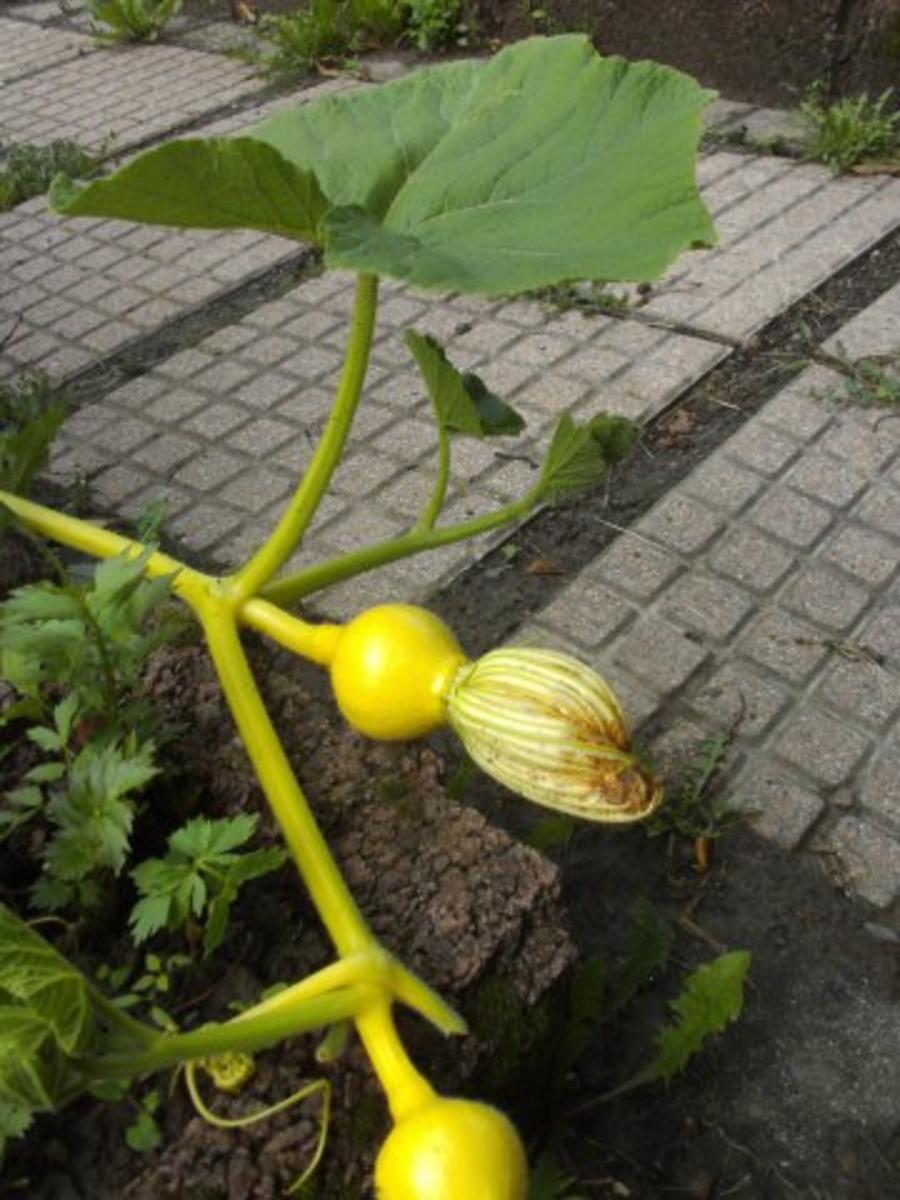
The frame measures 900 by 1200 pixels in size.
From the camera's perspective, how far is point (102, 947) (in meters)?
1.57

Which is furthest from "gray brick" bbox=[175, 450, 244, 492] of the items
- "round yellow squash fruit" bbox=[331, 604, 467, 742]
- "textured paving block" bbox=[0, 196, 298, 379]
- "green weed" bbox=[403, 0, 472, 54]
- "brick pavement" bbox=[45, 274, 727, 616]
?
"green weed" bbox=[403, 0, 472, 54]

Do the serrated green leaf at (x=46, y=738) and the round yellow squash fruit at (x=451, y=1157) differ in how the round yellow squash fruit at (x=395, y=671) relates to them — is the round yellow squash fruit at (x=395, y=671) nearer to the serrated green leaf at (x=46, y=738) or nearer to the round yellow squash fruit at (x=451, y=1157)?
the serrated green leaf at (x=46, y=738)

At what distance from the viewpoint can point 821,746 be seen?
2264 mm

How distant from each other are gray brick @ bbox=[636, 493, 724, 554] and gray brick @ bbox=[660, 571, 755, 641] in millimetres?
99

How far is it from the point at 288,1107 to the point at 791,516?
178 centimetres

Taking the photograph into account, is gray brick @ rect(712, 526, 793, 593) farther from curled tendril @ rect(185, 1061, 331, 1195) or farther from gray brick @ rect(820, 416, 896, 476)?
curled tendril @ rect(185, 1061, 331, 1195)

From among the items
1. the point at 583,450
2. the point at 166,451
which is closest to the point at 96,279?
the point at 166,451

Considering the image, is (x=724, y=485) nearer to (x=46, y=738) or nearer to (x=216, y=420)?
(x=216, y=420)

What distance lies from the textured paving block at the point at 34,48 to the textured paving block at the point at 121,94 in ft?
0.32

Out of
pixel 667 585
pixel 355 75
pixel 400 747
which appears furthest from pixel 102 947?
pixel 355 75

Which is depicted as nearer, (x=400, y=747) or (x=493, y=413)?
(x=400, y=747)

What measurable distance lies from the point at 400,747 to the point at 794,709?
899mm

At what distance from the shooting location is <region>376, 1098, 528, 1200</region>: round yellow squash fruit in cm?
117

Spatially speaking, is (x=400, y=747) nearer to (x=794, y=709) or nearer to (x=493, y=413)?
(x=493, y=413)
